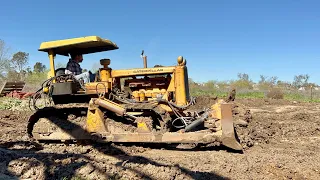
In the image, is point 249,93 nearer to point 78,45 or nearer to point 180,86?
point 180,86

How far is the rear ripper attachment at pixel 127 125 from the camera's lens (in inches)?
248

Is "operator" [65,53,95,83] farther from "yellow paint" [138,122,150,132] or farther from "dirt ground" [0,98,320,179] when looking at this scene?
"yellow paint" [138,122,150,132]

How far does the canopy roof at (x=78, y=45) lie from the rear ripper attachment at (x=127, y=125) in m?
1.30

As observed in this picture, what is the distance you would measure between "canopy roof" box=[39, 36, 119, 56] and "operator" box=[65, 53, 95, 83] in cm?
17

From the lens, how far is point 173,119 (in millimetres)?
7594

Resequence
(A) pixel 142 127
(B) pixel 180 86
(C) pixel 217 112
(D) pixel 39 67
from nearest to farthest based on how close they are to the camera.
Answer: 1. (A) pixel 142 127
2. (C) pixel 217 112
3. (B) pixel 180 86
4. (D) pixel 39 67

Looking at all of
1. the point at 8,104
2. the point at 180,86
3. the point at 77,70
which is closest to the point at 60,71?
the point at 77,70

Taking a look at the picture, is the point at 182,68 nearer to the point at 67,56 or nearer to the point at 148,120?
the point at 148,120

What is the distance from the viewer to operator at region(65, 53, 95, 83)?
756cm

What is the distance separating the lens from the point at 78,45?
7.32 metres

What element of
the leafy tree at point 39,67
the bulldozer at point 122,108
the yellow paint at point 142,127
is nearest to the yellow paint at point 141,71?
the bulldozer at point 122,108

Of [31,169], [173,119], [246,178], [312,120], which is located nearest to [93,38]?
[173,119]

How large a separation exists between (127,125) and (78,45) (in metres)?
2.17

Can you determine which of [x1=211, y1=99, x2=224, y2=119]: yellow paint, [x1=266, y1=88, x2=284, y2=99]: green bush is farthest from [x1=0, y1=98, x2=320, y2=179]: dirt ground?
[x1=266, y1=88, x2=284, y2=99]: green bush
